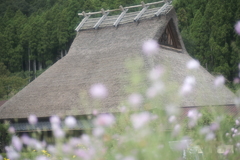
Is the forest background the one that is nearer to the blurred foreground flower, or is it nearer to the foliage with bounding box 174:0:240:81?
the foliage with bounding box 174:0:240:81

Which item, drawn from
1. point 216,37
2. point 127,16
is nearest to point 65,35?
point 216,37

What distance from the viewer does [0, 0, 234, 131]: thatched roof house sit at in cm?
1403

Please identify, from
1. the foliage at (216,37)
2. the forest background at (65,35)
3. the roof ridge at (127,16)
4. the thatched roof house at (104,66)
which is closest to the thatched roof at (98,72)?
the thatched roof house at (104,66)

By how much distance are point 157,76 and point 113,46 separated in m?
14.6

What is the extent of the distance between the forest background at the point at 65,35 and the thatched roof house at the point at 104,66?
348 centimetres

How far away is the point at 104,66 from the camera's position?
610 inches

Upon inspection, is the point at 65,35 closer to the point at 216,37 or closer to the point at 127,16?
the point at 216,37

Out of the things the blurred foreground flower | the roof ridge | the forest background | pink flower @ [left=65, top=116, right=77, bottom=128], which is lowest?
the forest background

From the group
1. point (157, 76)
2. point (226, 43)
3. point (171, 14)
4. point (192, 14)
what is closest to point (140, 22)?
point (171, 14)

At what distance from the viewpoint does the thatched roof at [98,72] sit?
1394cm

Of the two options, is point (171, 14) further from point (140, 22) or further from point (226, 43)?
point (226, 43)

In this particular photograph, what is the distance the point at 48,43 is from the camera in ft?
118

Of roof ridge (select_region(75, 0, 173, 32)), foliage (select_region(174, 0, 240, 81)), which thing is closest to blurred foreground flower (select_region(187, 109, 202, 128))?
roof ridge (select_region(75, 0, 173, 32))

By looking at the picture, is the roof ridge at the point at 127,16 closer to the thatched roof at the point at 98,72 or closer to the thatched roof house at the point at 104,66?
the thatched roof house at the point at 104,66
